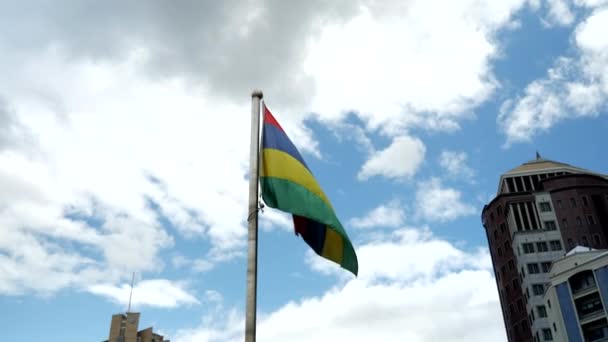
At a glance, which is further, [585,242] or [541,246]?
[541,246]

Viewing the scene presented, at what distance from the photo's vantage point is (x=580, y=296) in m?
74.6

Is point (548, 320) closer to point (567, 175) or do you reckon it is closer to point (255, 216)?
point (567, 175)

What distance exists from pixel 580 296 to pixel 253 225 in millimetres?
73436

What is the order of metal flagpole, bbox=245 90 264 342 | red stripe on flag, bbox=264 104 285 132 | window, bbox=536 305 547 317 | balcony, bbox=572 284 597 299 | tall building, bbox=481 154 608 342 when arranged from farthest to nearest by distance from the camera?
1. tall building, bbox=481 154 608 342
2. window, bbox=536 305 547 317
3. balcony, bbox=572 284 597 299
4. red stripe on flag, bbox=264 104 285 132
5. metal flagpole, bbox=245 90 264 342

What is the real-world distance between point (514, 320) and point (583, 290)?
23451 mm

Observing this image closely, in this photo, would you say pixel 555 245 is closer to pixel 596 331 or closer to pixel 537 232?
pixel 537 232

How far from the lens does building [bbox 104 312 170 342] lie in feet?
413

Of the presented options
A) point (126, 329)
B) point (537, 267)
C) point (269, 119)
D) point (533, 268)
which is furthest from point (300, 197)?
point (126, 329)

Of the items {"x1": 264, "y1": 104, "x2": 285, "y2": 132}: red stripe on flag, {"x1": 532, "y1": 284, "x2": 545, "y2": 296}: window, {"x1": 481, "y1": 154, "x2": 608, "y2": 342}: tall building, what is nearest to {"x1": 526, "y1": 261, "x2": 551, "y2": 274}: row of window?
{"x1": 481, "y1": 154, "x2": 608, "y2": 342}: tall building

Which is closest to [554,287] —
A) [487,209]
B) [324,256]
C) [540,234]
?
[540,234]

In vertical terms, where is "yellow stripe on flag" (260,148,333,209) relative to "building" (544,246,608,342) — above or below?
below

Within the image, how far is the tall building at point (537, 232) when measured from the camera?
294ft

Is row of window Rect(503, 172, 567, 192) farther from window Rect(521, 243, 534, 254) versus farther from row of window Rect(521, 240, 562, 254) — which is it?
window Rect(521, 243, 534, 254)

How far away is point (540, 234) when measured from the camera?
93438 millimetres
